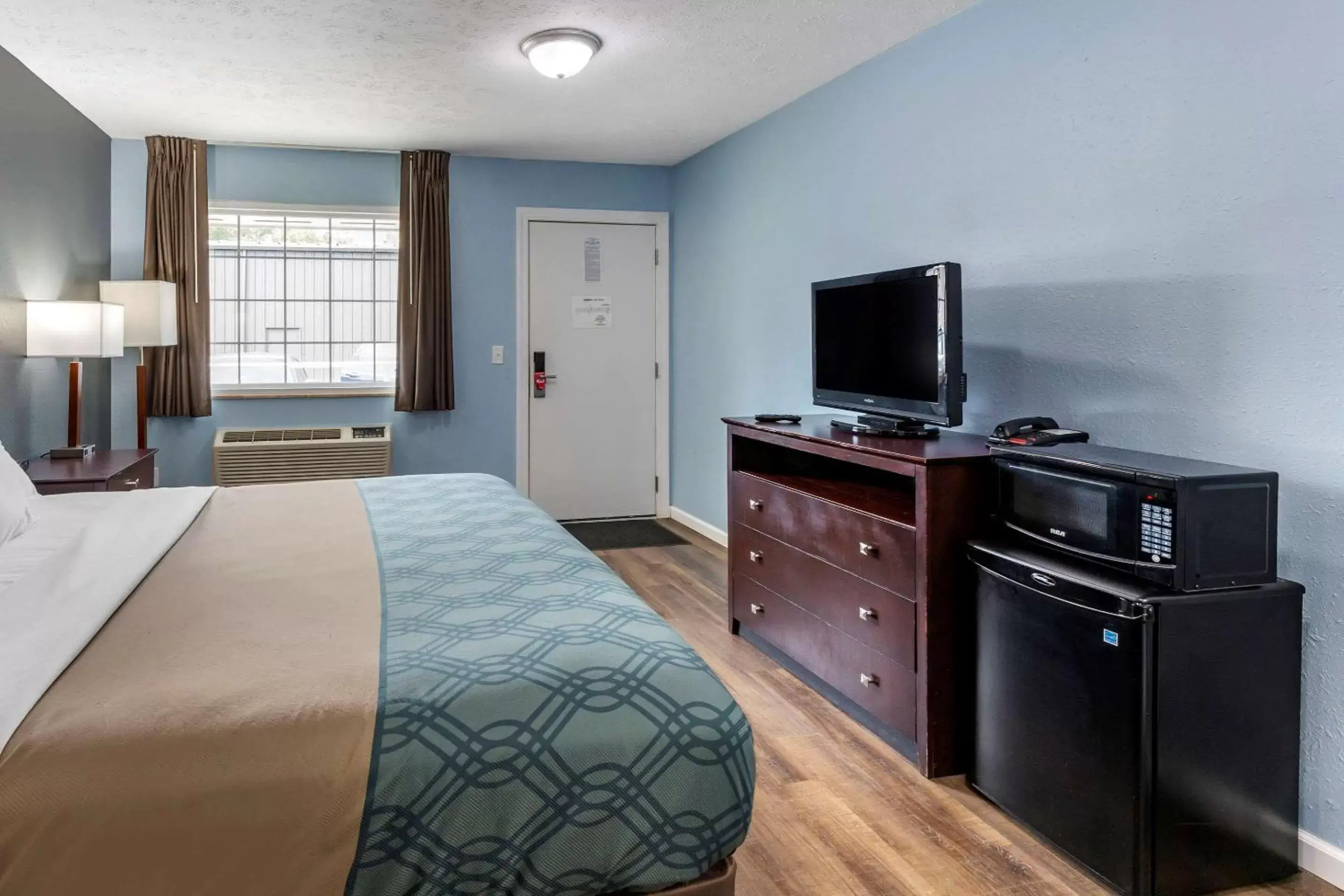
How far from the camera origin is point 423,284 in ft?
17.7

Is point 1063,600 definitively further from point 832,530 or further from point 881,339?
point 881,339

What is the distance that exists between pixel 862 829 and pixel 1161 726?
738 millimetres

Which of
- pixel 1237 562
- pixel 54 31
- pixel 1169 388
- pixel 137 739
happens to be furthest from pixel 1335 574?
pixel 54 31

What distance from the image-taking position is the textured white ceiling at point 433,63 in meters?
3.19

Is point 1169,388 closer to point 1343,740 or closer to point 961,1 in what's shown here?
point 1343,740

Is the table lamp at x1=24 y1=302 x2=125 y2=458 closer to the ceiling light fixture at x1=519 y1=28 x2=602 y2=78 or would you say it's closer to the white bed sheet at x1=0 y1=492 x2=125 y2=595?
the white bed sheet at x1=0 y1=492 x2=125 y2=595

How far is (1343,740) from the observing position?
6.39ft

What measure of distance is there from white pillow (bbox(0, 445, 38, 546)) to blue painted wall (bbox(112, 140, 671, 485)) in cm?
277

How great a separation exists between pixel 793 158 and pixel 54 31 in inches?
120

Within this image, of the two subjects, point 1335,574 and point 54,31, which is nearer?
point 1335,574

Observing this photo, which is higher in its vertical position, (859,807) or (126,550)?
(126,550)

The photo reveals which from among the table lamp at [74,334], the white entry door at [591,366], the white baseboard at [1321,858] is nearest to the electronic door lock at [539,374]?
the white entry door at [591,366]

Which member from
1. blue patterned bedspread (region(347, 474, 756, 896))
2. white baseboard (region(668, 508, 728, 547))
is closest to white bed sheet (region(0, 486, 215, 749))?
blue patterned bedspread (region(347, 474, 756, 896))

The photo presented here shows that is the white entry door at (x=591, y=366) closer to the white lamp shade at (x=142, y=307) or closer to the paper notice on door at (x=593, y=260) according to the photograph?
the paper notice on door at (x=593, y=260)
